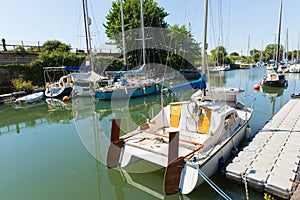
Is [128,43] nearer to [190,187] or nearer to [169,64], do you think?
[169,64]

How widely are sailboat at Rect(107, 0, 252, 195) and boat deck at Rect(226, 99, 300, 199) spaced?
1.64 ft

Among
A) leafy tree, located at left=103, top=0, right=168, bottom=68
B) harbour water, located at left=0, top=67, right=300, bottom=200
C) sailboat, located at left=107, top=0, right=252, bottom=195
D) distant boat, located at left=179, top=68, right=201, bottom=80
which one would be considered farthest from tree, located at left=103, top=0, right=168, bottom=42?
sailboat, located at left=107, top=0, right=252, bottom=195

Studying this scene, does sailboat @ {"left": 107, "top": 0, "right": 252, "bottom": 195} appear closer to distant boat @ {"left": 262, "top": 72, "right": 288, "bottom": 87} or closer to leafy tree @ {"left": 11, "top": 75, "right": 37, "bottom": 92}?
leafy tree @ {"left": 11, "top": 75, "right": 37, "bottom": 92}

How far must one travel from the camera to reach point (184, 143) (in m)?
5.53

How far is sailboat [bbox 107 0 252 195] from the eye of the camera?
14.2 ft

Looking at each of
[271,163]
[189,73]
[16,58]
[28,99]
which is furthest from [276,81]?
[16,58]

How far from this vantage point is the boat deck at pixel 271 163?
4.21 metres

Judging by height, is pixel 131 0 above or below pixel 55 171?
above

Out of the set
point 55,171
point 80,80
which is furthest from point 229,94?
point 80,80

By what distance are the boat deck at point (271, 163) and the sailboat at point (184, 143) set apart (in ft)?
1.64

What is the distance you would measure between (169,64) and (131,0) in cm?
1083

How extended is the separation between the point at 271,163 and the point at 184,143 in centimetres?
213

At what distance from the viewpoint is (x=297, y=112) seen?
9797 mm

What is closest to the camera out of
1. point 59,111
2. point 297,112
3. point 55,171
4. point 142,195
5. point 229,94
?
point 142,195
